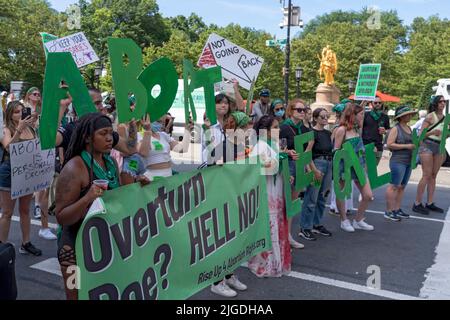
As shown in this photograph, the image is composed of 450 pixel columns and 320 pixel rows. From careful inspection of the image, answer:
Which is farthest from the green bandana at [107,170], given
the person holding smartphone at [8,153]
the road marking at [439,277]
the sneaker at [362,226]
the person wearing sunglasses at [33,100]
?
the sneaker at [362,226]

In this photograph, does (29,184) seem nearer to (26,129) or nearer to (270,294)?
(26,129)

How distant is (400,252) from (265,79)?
30.5 meters

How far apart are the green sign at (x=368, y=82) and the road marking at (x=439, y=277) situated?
3.16 m

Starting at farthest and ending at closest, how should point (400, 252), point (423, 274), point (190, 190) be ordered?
point (400, 252) < point (423, 274) < point (190, 190)

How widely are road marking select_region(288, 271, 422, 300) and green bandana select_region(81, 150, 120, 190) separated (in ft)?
7.63

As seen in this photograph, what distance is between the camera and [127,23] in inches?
2058

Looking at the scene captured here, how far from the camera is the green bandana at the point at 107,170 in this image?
264 centimetres

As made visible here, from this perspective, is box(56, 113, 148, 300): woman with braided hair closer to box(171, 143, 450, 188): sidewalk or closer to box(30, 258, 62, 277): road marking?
box(30, 258, 62, 277): road marking

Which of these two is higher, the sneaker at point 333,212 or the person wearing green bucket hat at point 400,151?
the person wearing green bucket hat at point 400,151

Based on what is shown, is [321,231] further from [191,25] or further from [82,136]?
[191,25]

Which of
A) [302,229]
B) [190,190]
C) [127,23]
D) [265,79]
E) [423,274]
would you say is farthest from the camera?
[127,23]

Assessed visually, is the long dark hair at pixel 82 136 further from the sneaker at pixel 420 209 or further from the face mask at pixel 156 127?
the sneaker at pixel 420 209

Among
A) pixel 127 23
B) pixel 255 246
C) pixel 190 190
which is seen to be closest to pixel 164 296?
pixel 190 190

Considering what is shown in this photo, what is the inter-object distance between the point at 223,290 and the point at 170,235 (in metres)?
1.26
